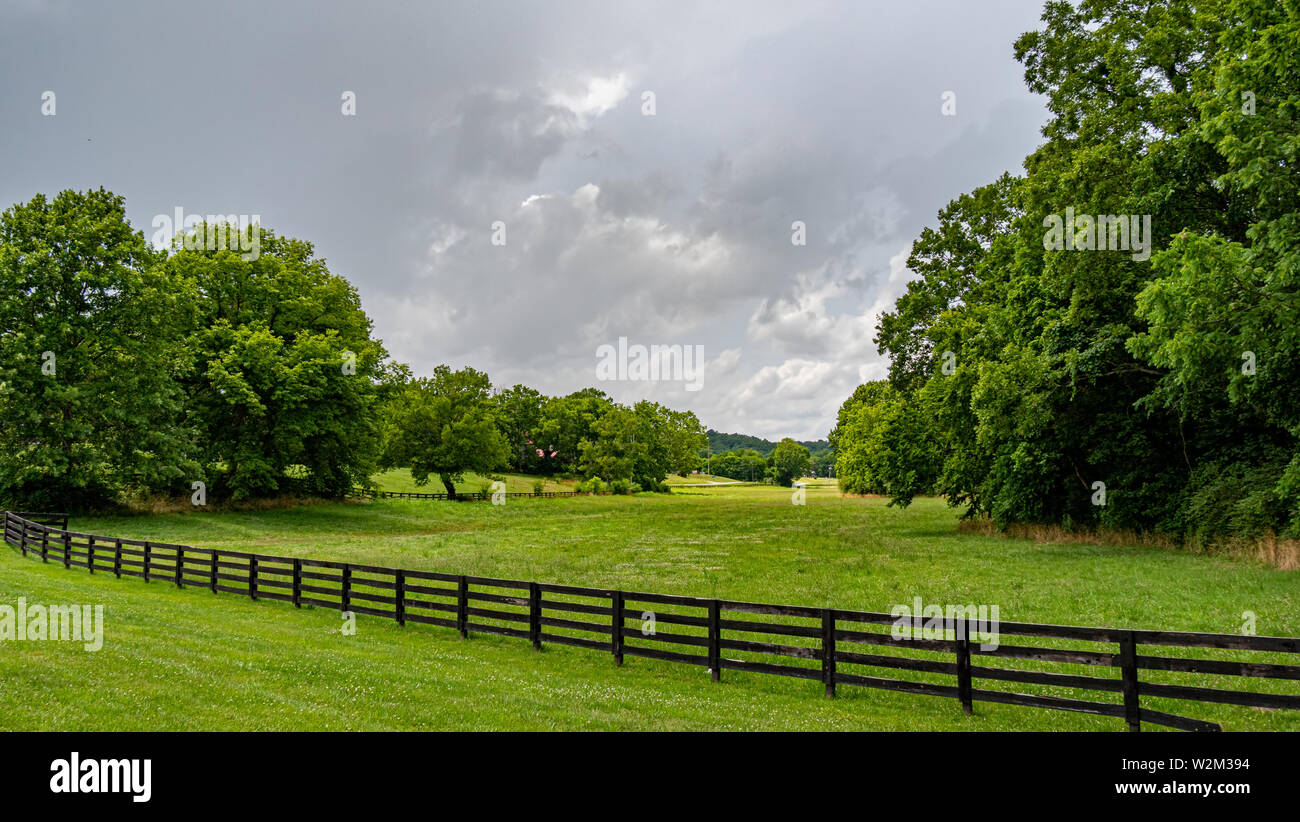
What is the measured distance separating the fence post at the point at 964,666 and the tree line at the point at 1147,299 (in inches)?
483

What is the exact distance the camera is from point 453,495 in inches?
2699

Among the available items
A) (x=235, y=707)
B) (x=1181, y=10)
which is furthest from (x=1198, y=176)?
(x=235, y=707)

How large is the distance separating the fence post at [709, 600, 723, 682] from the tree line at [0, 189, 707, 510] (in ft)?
121

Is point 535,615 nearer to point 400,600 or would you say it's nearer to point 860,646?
point 400,600

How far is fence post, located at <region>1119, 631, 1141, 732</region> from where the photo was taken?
816cm

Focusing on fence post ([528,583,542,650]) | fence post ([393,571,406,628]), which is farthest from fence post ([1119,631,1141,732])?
fence post ([393,571,406,628])

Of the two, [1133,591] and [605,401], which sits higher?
[605,401]

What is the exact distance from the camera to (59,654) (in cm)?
1067

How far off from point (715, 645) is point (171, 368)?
41.4 metres

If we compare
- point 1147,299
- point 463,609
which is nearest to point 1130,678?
point 463,609

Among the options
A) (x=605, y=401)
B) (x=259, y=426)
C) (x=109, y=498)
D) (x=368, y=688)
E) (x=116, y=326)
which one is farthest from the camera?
(x=605, y=401)

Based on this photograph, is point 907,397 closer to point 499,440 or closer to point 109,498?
point 499,440

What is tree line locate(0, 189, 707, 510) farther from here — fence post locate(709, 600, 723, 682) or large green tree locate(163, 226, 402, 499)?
fence post locate(709, 600, 723, 682)

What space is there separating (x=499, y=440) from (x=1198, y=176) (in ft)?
194
